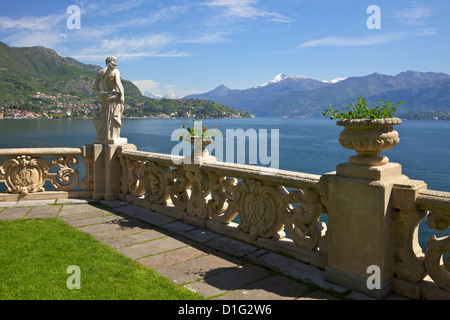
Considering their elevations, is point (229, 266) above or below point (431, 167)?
above

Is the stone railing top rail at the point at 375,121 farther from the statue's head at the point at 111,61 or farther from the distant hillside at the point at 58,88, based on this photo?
the distant hillside at the point at 58,88

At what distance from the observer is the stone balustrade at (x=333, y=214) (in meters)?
3.33

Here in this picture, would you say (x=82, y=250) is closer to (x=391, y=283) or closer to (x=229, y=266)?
(x=229, y=266)

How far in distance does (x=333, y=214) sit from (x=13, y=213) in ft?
18.9

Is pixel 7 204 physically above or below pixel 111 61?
below

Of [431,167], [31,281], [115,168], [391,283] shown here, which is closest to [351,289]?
[391,283]

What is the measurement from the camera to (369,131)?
335 cm

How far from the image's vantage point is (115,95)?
7852 mm

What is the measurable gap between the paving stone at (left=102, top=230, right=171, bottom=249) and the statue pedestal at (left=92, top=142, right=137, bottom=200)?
2683 millimetres

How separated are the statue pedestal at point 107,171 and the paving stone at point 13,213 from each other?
1.48 metres

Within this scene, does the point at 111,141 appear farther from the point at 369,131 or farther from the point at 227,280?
the point at 369,131

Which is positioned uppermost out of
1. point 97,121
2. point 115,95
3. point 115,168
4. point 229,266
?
point 115,95

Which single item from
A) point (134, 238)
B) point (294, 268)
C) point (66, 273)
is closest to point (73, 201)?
point (134, 238)

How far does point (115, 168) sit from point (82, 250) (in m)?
3.50
